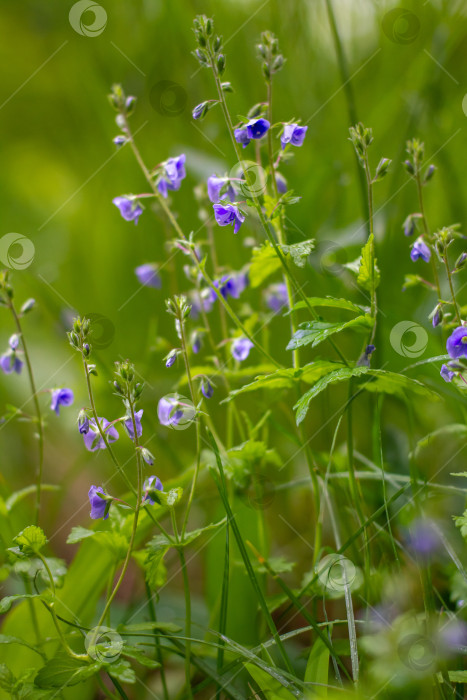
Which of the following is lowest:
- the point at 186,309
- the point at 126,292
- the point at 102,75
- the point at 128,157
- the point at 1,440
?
the point at 1,440

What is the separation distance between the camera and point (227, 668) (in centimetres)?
80

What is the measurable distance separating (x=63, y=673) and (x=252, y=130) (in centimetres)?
74

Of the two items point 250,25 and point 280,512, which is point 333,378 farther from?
point 250,25

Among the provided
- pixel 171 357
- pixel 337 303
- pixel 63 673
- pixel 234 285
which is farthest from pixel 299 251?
pixel 63 673

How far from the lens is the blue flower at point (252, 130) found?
2.78 ft

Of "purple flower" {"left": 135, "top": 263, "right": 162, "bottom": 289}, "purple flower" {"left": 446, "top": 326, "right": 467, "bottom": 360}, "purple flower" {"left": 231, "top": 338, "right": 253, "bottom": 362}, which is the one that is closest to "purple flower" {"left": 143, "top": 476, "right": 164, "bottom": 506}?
"purple flower" {"left": 231, "top": 338, "right": 253, "bottom": 362}

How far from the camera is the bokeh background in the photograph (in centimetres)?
144

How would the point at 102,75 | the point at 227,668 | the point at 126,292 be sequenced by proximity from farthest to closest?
1. the point at 102,75
2. the point at 126,292
3. the point at 227,668

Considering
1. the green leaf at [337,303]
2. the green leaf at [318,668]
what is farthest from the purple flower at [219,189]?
the green leaf at [318,668]

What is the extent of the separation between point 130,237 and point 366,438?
959 mm

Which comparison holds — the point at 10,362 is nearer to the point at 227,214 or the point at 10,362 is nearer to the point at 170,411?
the point at 170,411

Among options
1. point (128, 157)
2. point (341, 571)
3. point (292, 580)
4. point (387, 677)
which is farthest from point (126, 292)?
point (387, 677)

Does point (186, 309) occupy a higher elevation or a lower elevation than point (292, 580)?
higher

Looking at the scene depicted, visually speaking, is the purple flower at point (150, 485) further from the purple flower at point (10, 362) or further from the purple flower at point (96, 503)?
the purple flower at point (10, 362)
